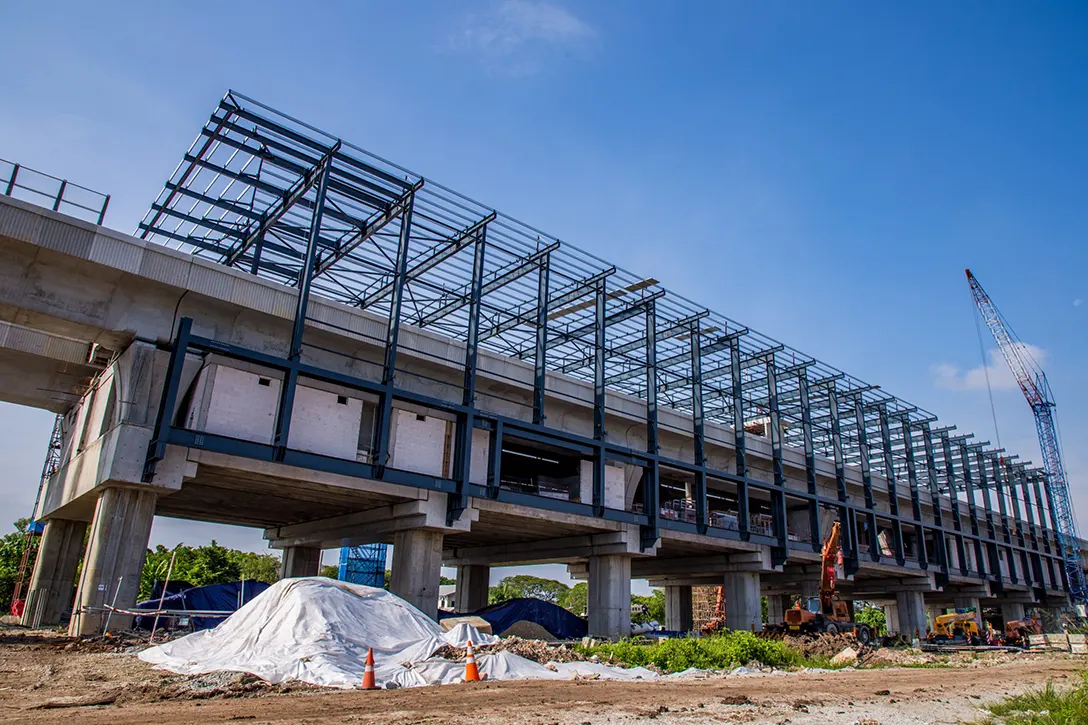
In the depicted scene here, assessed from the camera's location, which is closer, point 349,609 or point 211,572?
point 349,609

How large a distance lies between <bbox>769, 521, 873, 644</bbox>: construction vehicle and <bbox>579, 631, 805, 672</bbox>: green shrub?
1038cm

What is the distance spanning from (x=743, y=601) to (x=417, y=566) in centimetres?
2118

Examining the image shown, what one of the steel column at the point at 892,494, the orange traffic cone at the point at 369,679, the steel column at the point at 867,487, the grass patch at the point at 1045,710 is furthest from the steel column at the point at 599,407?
the steel column at the point at 892,494

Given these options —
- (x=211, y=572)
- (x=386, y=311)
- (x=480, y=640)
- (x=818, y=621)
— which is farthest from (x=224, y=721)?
(x=211, y=572)

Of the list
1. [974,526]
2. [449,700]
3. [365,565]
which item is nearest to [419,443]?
[449,700]

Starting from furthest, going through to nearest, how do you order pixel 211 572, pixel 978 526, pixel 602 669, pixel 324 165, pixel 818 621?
pixel 978 526 → pixel 211 572 → pixel 818 621 → pixel 324 165 → pixel 602 669

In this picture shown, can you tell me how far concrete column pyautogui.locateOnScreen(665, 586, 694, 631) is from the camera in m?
56.1

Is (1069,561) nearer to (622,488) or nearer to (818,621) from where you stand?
(818,621)

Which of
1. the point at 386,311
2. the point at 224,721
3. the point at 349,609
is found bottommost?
the point at 224,721

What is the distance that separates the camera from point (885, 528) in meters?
58.3

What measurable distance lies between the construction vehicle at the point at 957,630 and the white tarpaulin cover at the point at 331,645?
36.4 meters

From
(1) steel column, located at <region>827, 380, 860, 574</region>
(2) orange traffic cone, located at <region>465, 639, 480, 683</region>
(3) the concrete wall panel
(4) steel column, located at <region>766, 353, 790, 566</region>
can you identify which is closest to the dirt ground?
(2) orange traffic cone, located at <region>465, 639, 480, 683</region>

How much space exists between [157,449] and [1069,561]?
3581 inches

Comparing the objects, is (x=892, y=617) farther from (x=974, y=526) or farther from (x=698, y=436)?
(x=698, y=436)
